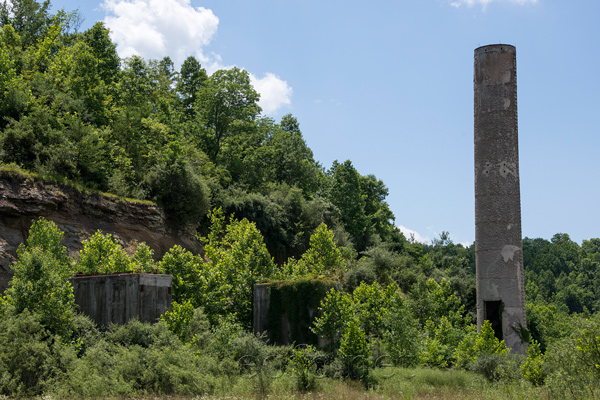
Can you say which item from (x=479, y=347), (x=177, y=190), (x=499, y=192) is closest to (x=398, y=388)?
(x=479, y=347)

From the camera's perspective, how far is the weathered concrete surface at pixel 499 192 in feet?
89.8

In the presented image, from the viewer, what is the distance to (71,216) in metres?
31.2

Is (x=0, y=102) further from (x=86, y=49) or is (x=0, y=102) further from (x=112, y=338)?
(x=112, y=338)

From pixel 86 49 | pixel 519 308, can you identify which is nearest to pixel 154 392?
pixel 519 308

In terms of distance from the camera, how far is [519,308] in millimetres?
27219

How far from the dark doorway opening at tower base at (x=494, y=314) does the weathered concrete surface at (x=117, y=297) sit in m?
15.6

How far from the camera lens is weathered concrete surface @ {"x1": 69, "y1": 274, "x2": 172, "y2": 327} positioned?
789 inches

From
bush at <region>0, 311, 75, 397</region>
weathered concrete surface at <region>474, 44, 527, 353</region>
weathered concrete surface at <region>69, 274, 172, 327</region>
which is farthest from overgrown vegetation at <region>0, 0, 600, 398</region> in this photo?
weathered concrete surface at <region>474, 44, 527, 353</region>

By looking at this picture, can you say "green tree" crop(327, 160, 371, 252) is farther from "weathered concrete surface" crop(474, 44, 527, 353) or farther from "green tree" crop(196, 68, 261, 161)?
"weathered concrete surface" crop(474, 44, 527, 353)

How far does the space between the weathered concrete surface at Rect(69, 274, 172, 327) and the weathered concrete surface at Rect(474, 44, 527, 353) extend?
15719mm

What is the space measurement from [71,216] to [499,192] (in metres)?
22.1

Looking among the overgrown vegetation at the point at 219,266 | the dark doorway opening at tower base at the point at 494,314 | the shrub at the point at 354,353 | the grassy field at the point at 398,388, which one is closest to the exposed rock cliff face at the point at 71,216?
the overgrown vegetation at the point at 219,266

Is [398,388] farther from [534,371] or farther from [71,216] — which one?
[71,216]

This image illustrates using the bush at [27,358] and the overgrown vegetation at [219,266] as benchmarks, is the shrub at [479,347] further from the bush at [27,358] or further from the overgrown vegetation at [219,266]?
the bush at [27,358]
